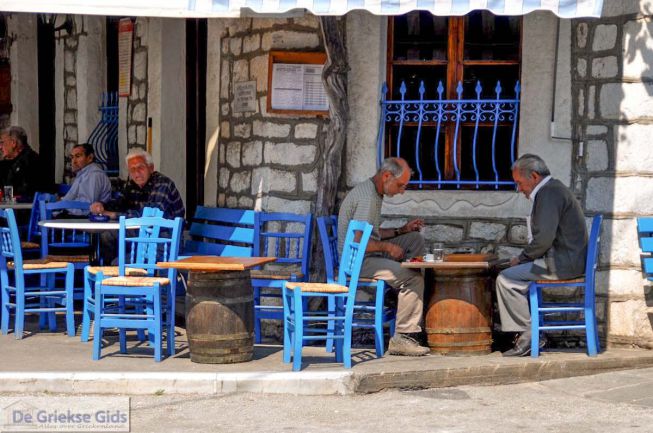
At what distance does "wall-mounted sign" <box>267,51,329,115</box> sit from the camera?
9336 mm

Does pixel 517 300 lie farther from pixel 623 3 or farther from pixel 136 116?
pixel 136 116

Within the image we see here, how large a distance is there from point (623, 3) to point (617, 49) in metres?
0.35

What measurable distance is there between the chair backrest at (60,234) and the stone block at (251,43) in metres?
1.96

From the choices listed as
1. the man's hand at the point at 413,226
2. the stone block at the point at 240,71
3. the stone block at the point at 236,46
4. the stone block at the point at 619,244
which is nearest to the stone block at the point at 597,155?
the stone block at the point at 619,244

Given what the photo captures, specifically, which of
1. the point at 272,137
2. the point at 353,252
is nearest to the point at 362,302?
the point at 353,252

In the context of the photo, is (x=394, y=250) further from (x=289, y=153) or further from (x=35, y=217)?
(x=35, y=217)

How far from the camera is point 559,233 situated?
8.41 m

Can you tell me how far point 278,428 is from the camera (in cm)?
652

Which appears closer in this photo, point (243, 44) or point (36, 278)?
point (243, 44)

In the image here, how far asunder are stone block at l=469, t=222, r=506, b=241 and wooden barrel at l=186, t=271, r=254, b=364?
209 centimetres

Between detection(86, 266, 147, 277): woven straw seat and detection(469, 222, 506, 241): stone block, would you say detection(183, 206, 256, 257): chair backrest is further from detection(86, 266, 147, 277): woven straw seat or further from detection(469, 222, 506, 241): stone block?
detection(469, 222, 506, 241): stone block

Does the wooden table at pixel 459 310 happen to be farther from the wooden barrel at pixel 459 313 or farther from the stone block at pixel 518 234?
the stone block at pixel 518 234

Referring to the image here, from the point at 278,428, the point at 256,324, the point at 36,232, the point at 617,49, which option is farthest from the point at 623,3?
the point at 36,232

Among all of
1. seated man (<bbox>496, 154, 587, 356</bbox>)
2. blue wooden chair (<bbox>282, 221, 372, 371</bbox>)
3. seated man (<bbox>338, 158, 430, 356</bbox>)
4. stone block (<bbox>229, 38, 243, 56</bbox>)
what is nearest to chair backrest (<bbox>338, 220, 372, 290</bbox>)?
blue wooden chair (<bbox>282, 221, 372, 371</bbox>)
